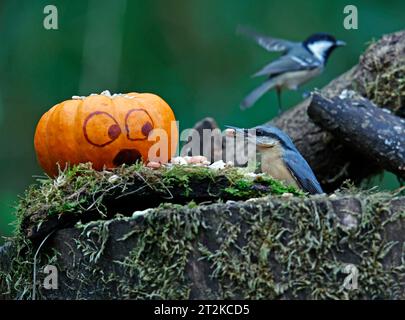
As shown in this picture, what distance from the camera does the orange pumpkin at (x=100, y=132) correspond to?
3.72 m

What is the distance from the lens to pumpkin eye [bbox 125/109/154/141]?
12.3ft

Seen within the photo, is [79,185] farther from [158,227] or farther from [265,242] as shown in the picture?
[265,242]

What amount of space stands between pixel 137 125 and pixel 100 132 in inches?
6.8

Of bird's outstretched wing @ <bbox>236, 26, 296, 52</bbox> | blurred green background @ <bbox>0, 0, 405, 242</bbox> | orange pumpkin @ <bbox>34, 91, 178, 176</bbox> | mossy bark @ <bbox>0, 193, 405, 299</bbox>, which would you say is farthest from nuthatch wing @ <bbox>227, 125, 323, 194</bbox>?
bird's outstretched wing @ <bbox>236, 26, 296, 52</bbox>

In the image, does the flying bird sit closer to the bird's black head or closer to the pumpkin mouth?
the bird's black head

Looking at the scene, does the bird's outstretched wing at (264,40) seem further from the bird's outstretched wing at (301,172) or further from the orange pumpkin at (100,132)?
the orange pumpkin at (100,132)

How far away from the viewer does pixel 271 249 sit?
2850 millimetres

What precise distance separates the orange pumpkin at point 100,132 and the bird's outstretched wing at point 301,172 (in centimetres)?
58

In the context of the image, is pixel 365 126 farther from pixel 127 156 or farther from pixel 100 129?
pixel 100 129

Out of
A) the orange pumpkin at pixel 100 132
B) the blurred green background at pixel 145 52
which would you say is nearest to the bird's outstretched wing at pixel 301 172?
the orange pumpkin at pixel 100 132

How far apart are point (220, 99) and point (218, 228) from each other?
574cm

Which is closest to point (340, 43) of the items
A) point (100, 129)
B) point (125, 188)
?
point (100, 129)

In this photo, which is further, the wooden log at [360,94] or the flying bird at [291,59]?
the flying bird at [291,59]

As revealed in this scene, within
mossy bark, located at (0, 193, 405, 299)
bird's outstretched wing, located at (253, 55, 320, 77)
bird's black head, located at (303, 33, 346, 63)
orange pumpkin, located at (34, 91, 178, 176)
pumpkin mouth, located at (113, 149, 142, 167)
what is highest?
bird's black head, located at (303, 33, 346, 63)
